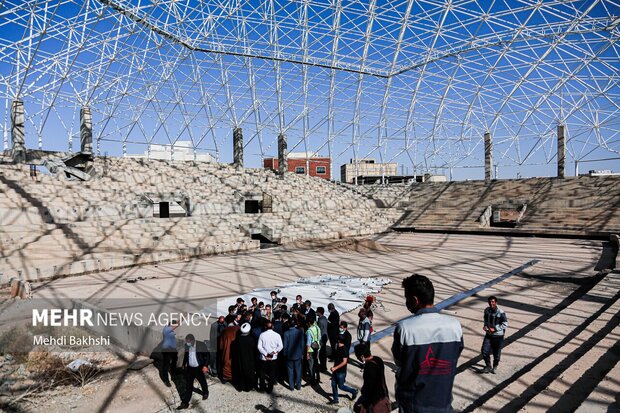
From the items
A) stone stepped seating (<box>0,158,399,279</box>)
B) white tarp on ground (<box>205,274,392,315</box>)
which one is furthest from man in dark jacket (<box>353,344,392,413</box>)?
stone stepped seating (<box>0,158,399,279</box>)

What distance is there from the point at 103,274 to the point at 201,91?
29.0 metres

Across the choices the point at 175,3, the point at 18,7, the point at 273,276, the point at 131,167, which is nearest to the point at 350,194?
the point at 131,167

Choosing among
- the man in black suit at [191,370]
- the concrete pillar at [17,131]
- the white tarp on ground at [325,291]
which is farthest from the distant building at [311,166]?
the man in black suit at [191,370]

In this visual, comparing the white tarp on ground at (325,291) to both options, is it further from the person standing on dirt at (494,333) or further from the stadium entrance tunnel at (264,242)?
the stadium entrance tunnel at (264,242)

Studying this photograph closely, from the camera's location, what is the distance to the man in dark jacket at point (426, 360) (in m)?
2.58

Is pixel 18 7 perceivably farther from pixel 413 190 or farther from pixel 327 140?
pixel 413 190

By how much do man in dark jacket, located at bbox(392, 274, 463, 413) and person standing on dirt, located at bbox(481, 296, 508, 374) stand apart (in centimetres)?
467

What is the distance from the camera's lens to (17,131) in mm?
27938

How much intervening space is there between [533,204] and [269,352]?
32577mm

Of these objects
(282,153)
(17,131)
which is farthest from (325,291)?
(282,153)

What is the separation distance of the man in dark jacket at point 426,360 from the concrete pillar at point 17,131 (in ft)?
109

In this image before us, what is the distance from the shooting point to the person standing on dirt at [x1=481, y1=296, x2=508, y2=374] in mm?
6773

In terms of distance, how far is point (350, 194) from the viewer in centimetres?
4184

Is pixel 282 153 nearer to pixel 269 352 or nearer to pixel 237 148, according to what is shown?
pixel 237 148
